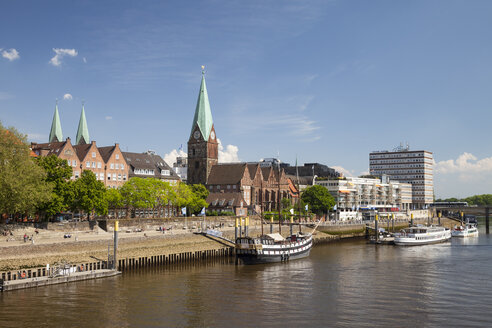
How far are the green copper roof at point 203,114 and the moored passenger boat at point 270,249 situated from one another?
263 ft

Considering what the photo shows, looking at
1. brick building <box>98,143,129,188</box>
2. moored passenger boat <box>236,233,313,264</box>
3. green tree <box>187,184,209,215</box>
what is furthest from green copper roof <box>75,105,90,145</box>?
moored passenger boat <box>236,233,313,264</box>

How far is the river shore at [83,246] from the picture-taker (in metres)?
58.4

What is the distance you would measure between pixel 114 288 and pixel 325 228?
8086 cm

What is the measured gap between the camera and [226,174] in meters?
155

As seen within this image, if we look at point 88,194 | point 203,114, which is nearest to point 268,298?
point 88,194

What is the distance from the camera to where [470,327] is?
38.2 meters

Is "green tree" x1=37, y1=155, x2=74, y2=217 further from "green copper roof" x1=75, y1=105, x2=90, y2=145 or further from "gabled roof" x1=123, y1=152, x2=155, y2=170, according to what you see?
"green copper roof" x1=75, y1=105, x2=90, y2=145

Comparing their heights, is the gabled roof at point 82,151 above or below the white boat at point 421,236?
above

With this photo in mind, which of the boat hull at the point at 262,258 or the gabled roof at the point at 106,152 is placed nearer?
the boat hull at the point at 262,258

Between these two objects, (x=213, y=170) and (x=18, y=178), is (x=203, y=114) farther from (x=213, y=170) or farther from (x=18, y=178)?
(x=18, y=178)

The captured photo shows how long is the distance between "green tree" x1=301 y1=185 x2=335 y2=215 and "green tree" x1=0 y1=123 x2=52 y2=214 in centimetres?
9493

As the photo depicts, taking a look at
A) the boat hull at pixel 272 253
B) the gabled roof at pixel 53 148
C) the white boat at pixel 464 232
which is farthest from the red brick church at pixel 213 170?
the boat hull at pixel 272 253

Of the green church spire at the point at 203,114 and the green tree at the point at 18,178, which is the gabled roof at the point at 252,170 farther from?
the green tree at the point at 18,178

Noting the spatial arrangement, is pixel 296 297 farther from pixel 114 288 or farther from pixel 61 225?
pixel 61 225
